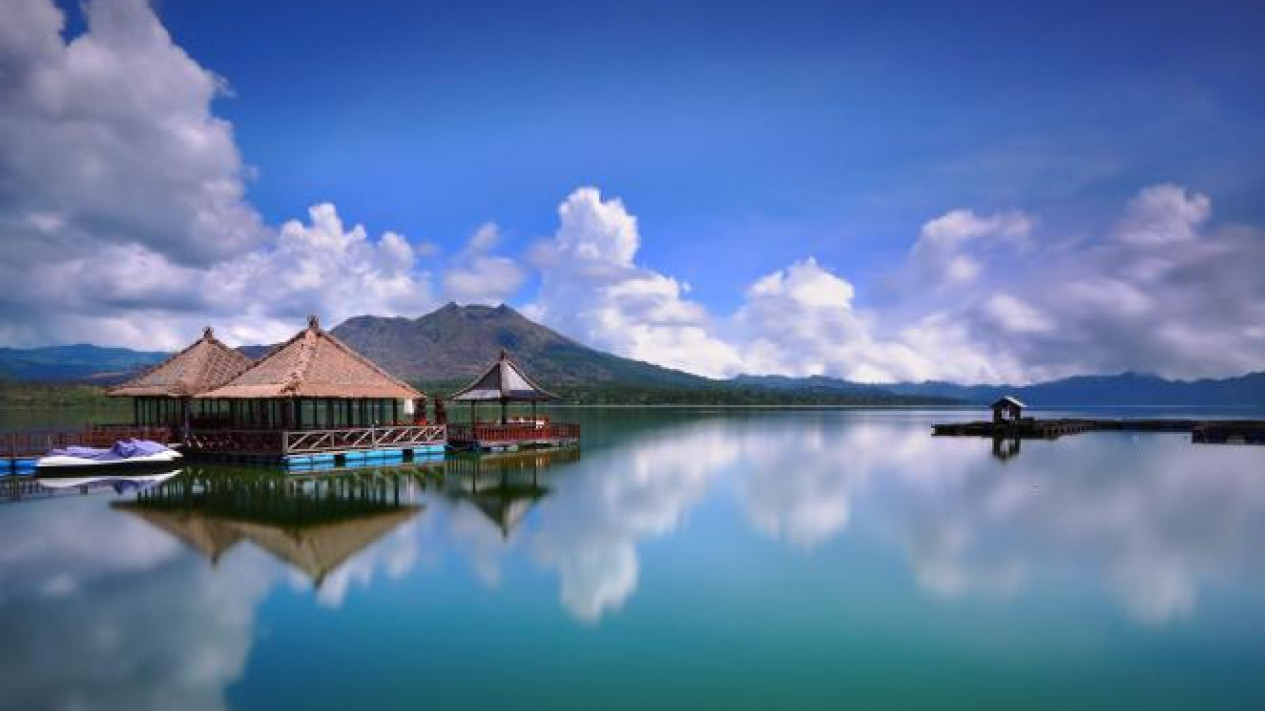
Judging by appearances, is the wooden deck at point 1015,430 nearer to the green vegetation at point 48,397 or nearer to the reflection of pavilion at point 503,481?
the reflection of pavilion at point 503,481

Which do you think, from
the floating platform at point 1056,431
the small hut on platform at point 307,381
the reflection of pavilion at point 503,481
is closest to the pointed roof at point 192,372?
the small hut on platform at point 307,381

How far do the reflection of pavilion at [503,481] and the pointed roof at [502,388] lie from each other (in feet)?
10.1

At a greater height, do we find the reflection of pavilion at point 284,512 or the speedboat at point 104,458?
the speedboat at point 104,458

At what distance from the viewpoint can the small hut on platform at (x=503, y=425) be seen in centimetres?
3734

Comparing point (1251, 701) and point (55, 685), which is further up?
point (55, 685)

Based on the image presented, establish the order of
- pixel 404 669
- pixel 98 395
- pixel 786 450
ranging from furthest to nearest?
pixel 98 395 → pixel 786 450 → pixel 404 669

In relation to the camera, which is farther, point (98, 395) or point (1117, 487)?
point (98, 395)

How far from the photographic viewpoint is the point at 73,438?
30625mm

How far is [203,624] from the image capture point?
36.4 feet

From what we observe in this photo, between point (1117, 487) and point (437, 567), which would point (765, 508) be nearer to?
point (437, 567)

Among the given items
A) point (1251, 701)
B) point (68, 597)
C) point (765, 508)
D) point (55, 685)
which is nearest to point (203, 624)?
point (55, 685)

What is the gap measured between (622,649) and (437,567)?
5684 millimetres

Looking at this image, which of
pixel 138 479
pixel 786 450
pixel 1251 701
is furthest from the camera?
pixel 786 450

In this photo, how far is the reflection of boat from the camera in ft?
80.7
